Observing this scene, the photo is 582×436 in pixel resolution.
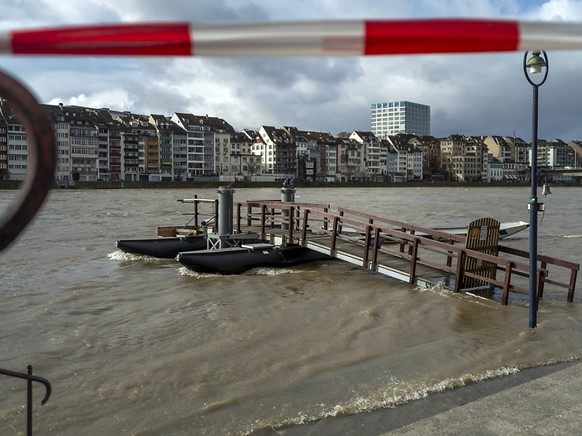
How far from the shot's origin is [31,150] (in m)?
1.34

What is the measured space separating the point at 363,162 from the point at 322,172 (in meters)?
15.8

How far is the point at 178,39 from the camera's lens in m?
1.48

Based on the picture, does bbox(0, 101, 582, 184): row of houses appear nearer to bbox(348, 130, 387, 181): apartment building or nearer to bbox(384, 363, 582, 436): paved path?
bbox(348, 130, 387, 181): apartment building

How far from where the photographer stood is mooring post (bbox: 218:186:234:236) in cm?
1677

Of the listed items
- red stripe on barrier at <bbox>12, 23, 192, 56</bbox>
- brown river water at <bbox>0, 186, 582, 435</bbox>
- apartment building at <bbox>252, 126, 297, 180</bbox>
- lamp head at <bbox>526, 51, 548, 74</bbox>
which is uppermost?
apartment building at <bbox>252, 126, 297, 180</bbox>

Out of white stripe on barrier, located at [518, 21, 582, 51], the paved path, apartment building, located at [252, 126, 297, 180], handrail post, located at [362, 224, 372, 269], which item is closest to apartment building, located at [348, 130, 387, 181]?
apartment building, located at [252, 126, 297, 180]

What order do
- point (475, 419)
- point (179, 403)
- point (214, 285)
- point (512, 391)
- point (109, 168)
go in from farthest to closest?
point (109, 168) → point (214, 285) → point (179, 403) → point (512, 391) → point (475, 419)

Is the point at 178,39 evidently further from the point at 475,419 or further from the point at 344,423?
the point at 344,423

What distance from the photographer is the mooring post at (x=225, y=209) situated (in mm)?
16766

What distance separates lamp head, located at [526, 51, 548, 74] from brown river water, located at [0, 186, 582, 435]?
4061 mm

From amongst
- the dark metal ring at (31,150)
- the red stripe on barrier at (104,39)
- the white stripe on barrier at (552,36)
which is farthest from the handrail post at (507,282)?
the dark metal ring at (31,150)

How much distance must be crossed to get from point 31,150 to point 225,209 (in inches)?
621

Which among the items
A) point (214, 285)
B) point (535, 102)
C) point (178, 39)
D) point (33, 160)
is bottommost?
point (214, 285)

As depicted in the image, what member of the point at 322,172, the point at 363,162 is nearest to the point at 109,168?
the point at 322,172
